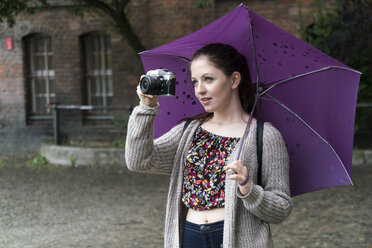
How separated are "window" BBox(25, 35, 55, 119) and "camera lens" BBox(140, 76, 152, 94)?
37.6ft

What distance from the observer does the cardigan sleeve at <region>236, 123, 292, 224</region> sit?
2205mm

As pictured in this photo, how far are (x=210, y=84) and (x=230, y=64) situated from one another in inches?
5.4

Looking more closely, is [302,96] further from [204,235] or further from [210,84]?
[204,235]

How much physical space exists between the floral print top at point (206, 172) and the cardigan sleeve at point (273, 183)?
15 cm

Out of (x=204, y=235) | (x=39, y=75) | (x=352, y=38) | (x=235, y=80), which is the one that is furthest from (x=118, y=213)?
(x=39, y=75)

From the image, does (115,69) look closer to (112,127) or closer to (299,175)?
(112,127)

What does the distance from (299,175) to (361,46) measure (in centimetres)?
681

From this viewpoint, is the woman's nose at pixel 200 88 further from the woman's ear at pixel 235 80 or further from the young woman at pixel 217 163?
the woman's ear at pixel 235 80

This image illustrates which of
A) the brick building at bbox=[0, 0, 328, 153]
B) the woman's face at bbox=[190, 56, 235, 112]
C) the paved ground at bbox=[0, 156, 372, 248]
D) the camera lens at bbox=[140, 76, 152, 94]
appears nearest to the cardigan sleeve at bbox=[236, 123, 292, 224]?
the woman's face at bbox=[190, 56, 235, 112]

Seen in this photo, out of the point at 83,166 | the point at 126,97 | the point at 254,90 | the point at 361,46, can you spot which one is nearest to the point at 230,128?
the point at 254,90

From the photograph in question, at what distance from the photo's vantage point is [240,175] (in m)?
2.06

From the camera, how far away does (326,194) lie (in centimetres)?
722

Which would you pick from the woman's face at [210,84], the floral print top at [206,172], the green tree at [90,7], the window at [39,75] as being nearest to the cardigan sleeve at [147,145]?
the floral print top at [206,172]

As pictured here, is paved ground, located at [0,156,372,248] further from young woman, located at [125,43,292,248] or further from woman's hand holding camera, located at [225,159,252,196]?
woman's hand holding camera, located at [225,159,252,196]
